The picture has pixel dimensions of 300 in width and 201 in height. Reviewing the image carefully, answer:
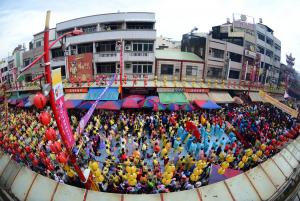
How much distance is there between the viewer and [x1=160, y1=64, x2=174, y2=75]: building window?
2281 centimetres

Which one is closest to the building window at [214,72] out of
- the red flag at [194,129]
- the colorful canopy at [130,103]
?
the colorful canopy at [130,103]

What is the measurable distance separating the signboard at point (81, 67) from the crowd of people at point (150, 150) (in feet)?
14.1

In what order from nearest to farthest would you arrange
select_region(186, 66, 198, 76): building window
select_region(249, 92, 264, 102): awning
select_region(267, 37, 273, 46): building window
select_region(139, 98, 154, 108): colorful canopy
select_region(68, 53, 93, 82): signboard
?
select_region(139, 98, 154, 108): colorful canopy → select_region(68, 53, 93, 82): signboard → select_region(186, 66, 198, 76): building window → select_region(249, 92, 264, 102): awning → select_region(267, 37, 273, 46): building window

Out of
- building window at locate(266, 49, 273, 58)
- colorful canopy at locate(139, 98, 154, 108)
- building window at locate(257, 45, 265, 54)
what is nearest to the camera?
colorful canopy at locate(139, 98, 154, 108)

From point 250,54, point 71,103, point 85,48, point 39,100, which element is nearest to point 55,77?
point 39,100

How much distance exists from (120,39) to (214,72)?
1262 centimetres

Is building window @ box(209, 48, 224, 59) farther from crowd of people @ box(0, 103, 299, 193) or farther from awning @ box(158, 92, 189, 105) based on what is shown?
awning @ box(158, 92, 189, 105)

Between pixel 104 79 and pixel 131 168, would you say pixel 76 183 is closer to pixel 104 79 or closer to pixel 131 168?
pixel 131 168

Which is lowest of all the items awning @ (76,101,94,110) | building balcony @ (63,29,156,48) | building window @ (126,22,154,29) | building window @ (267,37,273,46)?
awning @ (76,101,94,110)

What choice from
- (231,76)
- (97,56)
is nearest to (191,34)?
(231,76)

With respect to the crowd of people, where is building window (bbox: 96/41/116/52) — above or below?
above

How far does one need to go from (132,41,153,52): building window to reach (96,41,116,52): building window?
2220 mm

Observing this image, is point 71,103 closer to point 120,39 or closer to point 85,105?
point 85,105

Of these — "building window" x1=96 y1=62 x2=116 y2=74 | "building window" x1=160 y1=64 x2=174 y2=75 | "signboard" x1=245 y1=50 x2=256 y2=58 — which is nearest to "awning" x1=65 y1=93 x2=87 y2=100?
"building window" x1=96 y1=62 x2=116 y2=74
